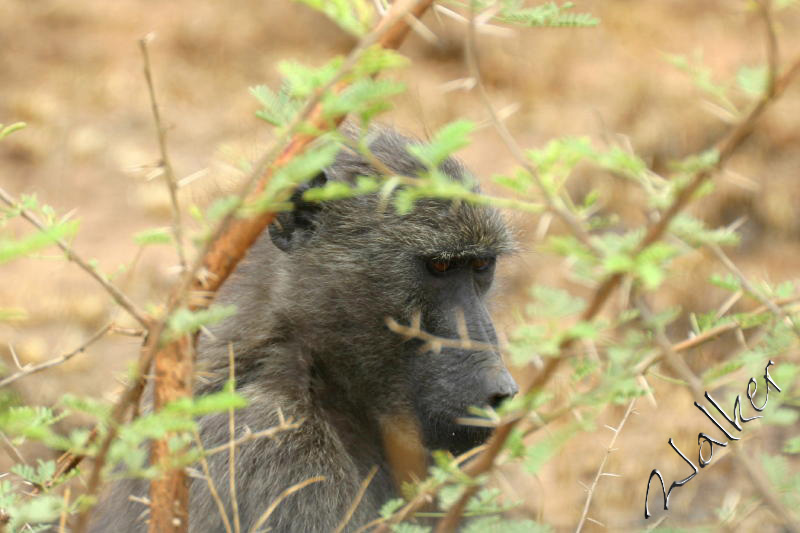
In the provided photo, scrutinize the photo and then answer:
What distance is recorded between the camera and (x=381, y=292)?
8.90 feet

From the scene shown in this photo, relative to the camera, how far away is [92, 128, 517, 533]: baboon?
2.38 meters

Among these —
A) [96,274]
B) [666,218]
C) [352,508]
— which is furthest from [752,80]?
[352,508]

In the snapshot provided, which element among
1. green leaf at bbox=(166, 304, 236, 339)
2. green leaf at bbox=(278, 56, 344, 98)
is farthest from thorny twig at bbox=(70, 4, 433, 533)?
green leaf at bbox=(278, 56, 344, 98)

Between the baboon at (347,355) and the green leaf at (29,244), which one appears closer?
the green leaf at (29,244)

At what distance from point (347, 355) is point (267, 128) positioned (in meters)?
3.24

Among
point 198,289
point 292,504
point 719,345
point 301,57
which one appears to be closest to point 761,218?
point 719,345

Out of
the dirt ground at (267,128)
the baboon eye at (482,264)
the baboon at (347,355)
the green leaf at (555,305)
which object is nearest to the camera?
the green leaf at (555,305)

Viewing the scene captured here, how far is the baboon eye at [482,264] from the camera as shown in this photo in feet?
9.43

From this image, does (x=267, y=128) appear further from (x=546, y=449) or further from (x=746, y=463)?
(x=746, y=463)

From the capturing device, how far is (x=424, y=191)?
4.51 ft

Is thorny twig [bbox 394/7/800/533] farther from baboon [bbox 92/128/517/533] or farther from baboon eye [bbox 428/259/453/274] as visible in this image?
baboon eye [bbox 428/259/453/274]

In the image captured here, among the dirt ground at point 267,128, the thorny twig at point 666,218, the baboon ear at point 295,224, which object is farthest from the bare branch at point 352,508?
the dirt ground at point 267,128

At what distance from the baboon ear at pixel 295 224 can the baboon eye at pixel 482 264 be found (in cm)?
49

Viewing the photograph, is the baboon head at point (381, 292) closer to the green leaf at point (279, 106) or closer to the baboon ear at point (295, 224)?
the baboon ear at point (295, 224)
